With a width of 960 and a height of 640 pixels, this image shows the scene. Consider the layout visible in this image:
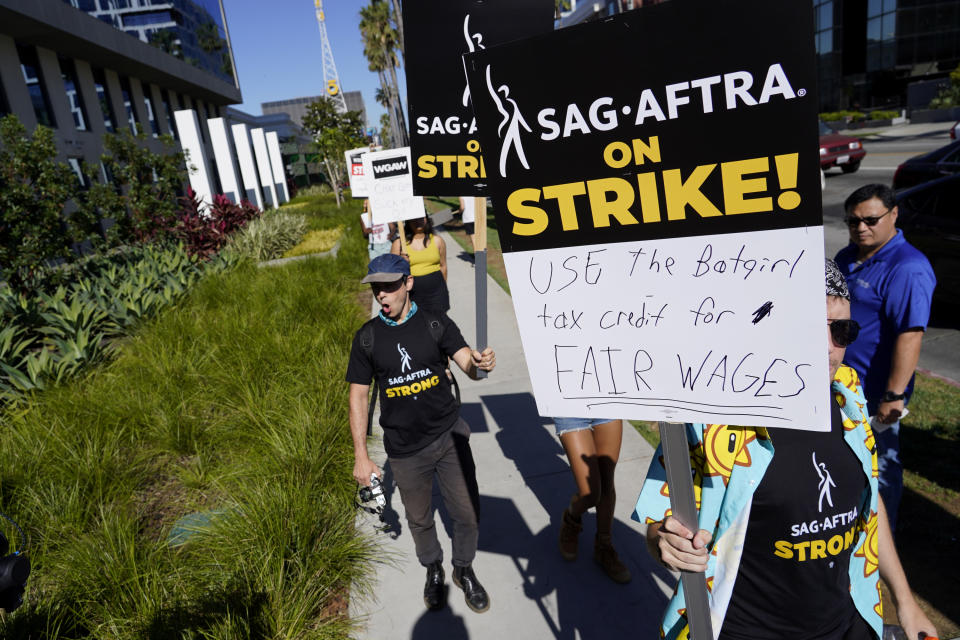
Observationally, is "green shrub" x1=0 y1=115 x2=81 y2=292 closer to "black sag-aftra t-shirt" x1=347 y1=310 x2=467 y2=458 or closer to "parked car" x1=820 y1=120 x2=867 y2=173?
"black sag-aftra t-shirt" x1=347 y1=310 x2=467 y2=458

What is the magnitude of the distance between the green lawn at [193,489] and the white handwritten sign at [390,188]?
168 cm

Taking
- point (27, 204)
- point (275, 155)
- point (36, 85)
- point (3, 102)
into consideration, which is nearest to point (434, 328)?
point (27, 204)

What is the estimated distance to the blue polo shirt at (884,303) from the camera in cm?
281

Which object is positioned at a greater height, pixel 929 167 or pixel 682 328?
pixel 682 328

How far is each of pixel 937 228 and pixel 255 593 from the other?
26.2ft

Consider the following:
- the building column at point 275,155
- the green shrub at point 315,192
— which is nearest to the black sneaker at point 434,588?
the building column at point 275,155

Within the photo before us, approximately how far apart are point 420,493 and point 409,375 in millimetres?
693

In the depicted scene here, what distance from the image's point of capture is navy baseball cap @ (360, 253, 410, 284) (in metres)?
Result: 3.03

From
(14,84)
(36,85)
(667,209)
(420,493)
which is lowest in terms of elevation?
(420,493)

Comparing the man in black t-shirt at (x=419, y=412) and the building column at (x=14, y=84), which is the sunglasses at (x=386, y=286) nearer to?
the man in black t-shirt at (x=419, y=412)

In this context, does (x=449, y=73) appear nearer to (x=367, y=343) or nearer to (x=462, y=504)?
(x=367, y=343)

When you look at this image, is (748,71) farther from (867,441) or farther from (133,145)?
(133,145)

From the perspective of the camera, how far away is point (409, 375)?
10.6 feet

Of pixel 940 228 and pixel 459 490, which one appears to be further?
pixel 940 228
